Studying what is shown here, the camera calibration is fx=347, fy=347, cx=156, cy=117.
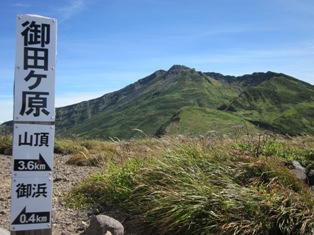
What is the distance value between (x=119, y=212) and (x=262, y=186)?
2.48 m

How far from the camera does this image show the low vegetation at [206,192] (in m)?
4.69

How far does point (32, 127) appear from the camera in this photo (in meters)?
3.72

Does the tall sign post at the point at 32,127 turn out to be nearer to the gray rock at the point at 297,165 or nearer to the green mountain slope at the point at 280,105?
the gray rock at the point at 297,165

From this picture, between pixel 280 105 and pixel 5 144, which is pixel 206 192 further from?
pixel 280 105

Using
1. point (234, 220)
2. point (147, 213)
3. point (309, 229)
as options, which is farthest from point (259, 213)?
point (147, 213)

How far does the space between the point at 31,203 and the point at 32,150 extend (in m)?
0.56

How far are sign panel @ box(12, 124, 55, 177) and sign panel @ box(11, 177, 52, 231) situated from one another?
9 centimetres

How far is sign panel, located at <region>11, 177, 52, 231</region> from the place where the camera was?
3.63m

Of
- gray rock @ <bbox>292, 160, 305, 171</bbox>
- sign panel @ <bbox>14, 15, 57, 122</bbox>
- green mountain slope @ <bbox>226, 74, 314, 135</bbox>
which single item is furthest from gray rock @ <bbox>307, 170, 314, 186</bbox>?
green mountain slope @ <bbox>226, 74, 314, 135</bbox>

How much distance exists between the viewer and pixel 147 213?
5.37 meters

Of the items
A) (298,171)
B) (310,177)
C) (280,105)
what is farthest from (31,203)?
(280,105)

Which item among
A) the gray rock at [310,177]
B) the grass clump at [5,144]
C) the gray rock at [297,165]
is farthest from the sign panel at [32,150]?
the grass clump at [5,144]

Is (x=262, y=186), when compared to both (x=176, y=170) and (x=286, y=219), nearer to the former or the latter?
(x=286, y=219)

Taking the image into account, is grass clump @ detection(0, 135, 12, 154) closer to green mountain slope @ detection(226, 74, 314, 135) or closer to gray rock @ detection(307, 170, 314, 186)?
gray rock @ detection(307, 170, 314, 186)
